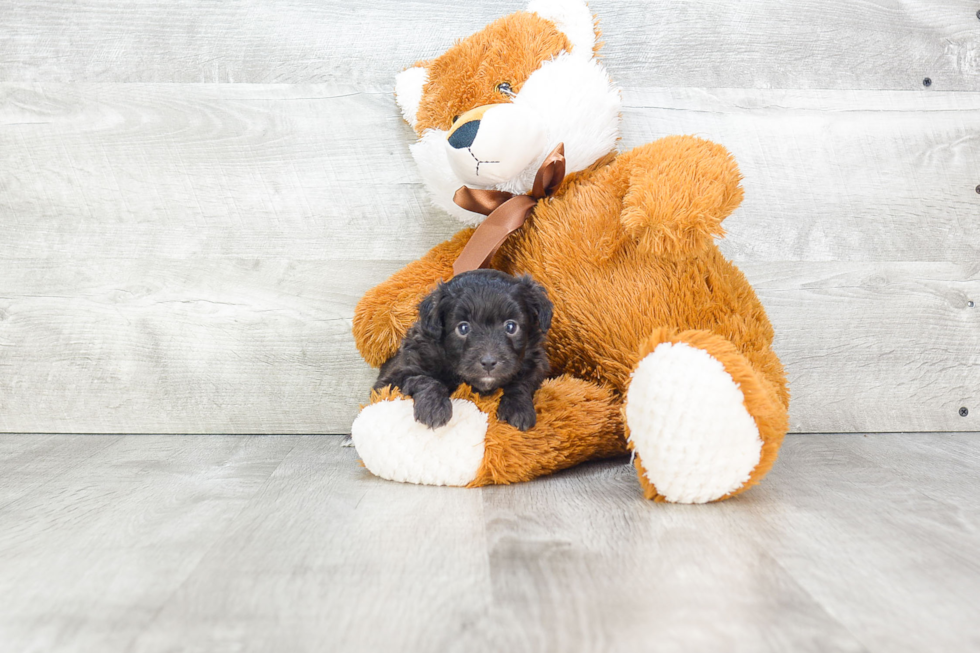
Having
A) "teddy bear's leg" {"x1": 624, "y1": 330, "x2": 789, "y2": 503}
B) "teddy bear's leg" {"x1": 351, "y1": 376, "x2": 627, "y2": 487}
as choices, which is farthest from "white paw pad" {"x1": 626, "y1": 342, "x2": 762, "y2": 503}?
"teddy bear's leg" {"x1": 351, "y1": 376, "x2": 627, "y2": 487}

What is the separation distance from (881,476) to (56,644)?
1.25 meters

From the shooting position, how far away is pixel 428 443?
1140 mm

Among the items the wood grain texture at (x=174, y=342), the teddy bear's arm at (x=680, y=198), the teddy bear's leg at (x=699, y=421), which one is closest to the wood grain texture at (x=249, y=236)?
the wood grain texture at (x=174, y=342)

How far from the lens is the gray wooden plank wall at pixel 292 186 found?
1.63m

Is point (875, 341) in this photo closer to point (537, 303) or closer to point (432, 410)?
point (537, 303)

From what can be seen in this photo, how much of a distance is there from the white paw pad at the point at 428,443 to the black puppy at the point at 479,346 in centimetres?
3

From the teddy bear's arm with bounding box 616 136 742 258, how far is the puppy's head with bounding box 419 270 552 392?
0.21 metres

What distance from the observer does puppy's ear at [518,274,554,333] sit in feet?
3.79

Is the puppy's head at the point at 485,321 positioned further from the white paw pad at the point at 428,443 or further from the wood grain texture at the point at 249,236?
the wood grain texture at the point at 249,236

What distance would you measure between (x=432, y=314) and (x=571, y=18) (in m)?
0.69

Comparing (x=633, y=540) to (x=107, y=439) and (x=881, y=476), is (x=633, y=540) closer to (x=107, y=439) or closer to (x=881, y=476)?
(x=881, y=476)

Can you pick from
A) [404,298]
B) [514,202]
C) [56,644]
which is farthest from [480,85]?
[56,644]

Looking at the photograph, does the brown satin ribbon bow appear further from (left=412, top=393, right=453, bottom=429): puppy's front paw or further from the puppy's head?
(left=412, top=393, right=453, bottom=429): puppy's front paw

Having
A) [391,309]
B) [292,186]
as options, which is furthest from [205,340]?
[391,309]
